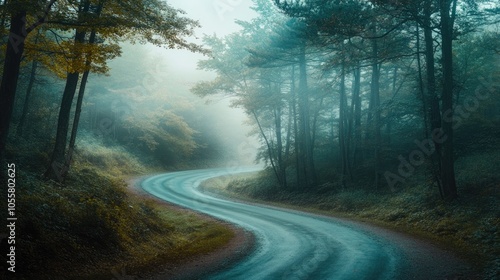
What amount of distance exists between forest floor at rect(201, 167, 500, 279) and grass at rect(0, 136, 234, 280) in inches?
288

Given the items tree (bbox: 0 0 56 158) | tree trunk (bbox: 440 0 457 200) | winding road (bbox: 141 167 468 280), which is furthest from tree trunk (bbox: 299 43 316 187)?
tree (bbox: 0 0 56 158)

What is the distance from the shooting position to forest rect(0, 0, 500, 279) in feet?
31.4

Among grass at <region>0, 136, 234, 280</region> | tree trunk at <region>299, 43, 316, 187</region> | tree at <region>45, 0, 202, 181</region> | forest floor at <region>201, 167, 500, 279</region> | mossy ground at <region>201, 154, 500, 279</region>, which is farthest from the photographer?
tree trunk at <region>299, 43, 316, 187</region>

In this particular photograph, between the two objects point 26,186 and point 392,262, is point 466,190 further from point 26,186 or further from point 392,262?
point 26,186

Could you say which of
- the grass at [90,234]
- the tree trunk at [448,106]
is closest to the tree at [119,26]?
the grass at [90,234]

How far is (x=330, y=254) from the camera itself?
9.38m

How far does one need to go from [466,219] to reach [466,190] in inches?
103

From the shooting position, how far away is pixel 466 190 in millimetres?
14000

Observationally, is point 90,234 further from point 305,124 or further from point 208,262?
point 305,124

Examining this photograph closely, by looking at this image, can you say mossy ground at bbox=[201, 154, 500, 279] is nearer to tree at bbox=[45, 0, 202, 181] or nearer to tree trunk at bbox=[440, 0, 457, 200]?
tree trunk at bbox=[440, 0, 457, 200]

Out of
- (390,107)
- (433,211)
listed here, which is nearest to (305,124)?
(390,107)

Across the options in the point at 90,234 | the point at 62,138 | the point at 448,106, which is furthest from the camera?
the point at 62,138

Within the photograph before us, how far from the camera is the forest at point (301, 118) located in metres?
9.56

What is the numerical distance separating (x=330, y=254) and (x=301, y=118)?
15.1m
